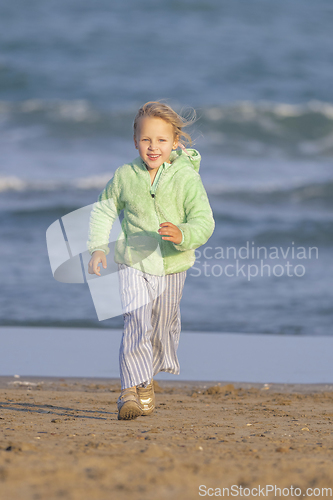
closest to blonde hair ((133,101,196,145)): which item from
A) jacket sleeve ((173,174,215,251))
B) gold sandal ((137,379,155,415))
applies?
jacket sleeve ((173,174,215,251))

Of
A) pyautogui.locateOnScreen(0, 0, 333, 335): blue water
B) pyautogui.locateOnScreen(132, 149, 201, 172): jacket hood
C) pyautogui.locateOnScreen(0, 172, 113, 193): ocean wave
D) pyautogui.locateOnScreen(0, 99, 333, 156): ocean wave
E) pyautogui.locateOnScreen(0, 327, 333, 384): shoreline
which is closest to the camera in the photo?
pyautogui.locateOnScreen(132, 149, 201, 172): jacket hood

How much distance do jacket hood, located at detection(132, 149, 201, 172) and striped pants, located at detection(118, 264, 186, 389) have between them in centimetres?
54

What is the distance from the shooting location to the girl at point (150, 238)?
9.19 feet

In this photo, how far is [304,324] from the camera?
217 inches

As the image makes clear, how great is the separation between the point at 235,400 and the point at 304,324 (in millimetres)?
2299

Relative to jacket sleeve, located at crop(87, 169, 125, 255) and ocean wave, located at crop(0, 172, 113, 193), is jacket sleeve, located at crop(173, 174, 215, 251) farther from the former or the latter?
ocean wave, located at crop(0, 172, 113, 193)

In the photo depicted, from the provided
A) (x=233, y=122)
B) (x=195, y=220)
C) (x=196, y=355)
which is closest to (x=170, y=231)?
(x=195, y=220)

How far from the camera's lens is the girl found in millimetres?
2801

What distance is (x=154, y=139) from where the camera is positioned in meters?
2.85

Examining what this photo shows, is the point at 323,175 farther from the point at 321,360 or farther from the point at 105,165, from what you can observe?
the point at 321,360

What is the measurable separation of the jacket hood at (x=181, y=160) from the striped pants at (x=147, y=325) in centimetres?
54

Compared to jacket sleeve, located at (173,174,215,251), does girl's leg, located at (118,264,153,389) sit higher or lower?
lower

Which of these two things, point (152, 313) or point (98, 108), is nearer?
point (152, 313)

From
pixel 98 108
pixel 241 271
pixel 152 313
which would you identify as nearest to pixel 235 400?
pixel 152 313
